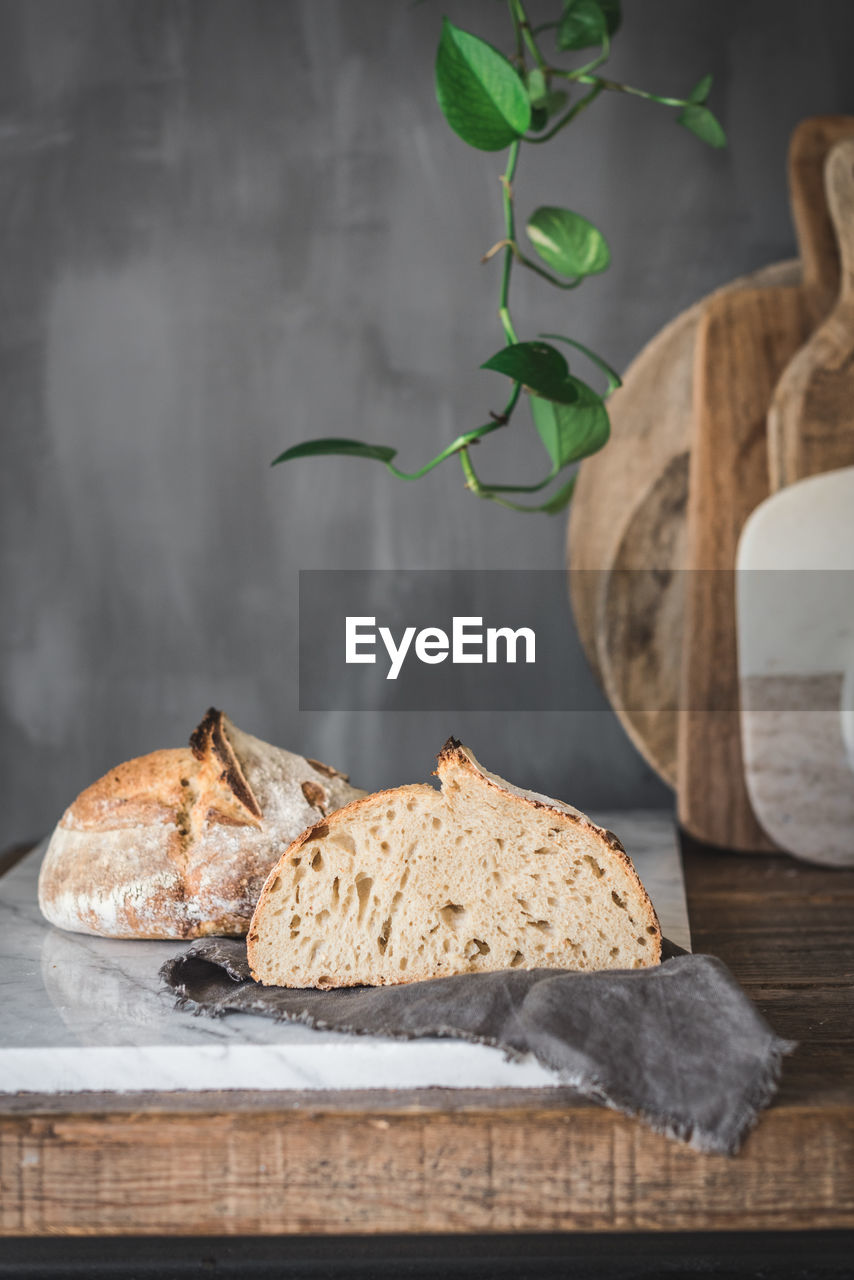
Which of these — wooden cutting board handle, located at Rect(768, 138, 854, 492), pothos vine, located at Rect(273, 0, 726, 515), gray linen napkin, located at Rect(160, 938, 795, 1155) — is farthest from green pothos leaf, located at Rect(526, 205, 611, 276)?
gray linen napkin, located at Rect(160, 938, 795, 1155)

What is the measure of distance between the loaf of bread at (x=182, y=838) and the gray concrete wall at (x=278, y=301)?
0.61 m

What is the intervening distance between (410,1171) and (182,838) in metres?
0.40

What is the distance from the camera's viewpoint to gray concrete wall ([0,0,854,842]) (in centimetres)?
158

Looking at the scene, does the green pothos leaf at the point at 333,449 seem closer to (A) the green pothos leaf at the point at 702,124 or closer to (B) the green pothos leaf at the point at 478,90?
(B) the green pothos leaf at the point at 478,90

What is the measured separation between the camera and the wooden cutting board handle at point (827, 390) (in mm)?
1350

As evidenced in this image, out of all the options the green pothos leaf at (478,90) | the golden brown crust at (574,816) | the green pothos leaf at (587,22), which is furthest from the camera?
the green pothos leaf at (587,22)

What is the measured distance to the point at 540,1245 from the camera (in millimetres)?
791

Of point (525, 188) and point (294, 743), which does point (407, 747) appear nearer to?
point (294, 743)

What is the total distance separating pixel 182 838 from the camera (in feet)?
3.22

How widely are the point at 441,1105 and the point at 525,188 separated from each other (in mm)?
1292

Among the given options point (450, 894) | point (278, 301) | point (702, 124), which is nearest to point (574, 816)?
point (450, 894)

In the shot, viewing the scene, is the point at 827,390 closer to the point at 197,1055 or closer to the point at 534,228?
the point at 534,228

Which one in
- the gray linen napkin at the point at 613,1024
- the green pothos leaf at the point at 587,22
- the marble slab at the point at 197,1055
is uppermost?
the green pothos leaf at the point at 587,22

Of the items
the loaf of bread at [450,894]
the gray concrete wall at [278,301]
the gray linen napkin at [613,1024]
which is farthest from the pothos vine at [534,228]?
the gray linen napkin at [613,1024]
